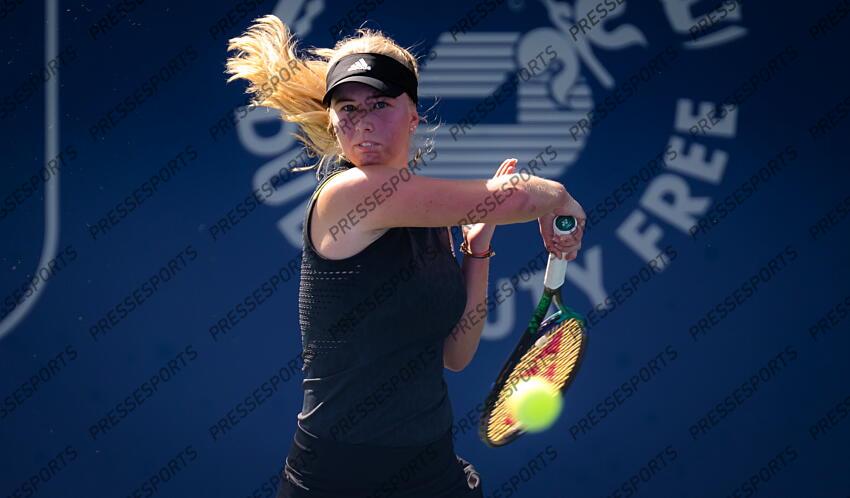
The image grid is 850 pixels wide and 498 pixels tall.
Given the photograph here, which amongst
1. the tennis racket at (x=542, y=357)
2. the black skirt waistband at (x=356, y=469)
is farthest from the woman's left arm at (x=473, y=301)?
the black skirt waistband at (x=356, y=469)

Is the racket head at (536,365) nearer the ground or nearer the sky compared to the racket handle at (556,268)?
nearer the ground

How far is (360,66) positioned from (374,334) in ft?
1.74

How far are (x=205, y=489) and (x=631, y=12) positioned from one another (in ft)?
7.96

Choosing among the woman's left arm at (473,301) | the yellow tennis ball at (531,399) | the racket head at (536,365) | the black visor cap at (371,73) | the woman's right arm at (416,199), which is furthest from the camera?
the yellow tennis ball at (531,399)

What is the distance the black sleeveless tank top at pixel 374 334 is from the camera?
1879mm

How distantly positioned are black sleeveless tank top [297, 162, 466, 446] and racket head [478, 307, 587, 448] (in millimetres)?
374

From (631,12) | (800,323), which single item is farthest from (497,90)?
(800,323)

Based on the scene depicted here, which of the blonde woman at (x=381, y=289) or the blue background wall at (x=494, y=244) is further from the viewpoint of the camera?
the blue background wall at (x=494, y=244)

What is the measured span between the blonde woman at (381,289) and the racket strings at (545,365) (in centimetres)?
31

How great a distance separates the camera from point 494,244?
3.81 metres

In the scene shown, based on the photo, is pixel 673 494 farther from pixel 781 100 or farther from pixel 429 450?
pixel 429 450

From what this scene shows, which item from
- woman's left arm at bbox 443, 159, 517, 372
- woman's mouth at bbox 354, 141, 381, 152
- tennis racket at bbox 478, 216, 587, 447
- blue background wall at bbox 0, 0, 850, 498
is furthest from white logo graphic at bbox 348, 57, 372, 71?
blue background wall at bbox 0, 0, 850, 498

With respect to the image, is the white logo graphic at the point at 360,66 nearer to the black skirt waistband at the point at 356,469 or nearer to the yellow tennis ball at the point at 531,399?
the black skirt waistband at the point at 356,469

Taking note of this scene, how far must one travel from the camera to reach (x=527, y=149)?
3.79 meters
